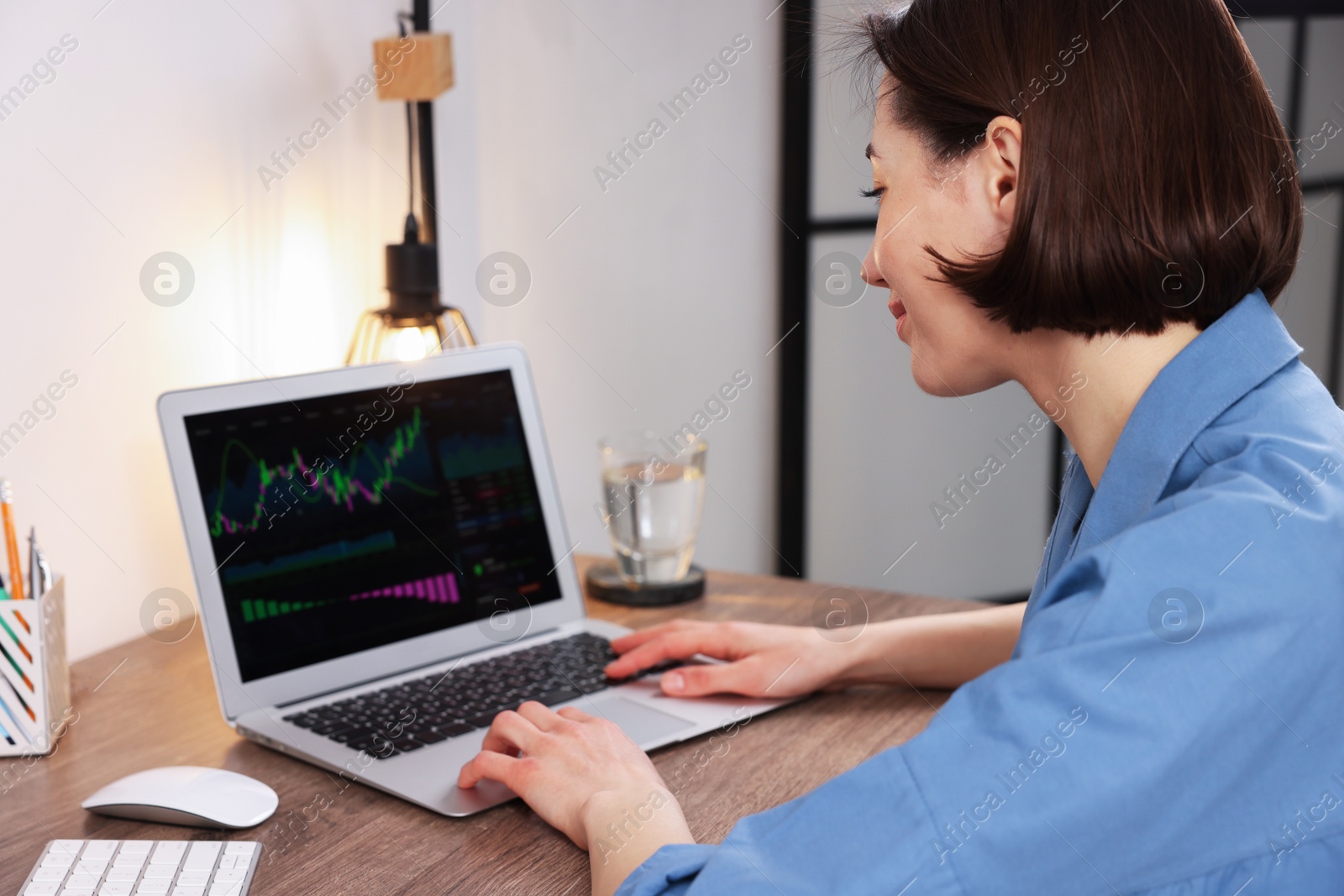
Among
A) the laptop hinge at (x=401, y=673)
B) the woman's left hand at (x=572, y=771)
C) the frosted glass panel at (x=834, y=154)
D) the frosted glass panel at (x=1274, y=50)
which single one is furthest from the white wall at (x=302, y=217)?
the frosted glass panel at (x=1274, y=50)

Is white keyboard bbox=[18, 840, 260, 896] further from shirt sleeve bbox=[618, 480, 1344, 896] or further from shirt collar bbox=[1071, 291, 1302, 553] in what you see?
shirt collar bbox=[1071, 291, 1302, 553]

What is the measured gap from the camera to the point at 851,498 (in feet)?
7.98

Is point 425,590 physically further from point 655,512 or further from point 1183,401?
point 1183,401

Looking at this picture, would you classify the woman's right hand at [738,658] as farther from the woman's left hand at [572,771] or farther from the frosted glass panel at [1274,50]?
the frosted glass panel at [1274,50]

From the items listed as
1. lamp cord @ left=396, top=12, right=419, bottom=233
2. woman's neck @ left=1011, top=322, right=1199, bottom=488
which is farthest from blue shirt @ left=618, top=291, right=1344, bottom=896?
lamp cord @ left=396, top=12, right=419, bottom=233

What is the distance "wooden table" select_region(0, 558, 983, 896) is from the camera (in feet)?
2.36

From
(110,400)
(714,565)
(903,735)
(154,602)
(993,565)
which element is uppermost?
(110,400)

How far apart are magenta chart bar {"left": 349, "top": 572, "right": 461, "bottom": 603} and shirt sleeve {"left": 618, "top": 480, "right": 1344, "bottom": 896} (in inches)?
21.6

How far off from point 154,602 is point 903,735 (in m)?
0.77

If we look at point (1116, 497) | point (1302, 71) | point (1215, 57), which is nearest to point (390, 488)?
point (1116, 497)

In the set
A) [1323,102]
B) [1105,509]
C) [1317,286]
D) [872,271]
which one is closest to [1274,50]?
[1323,102]

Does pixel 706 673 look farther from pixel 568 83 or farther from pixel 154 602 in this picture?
pixel 568 83

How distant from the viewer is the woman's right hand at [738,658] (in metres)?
0.99

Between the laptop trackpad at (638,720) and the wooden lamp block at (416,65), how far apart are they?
723 mm
